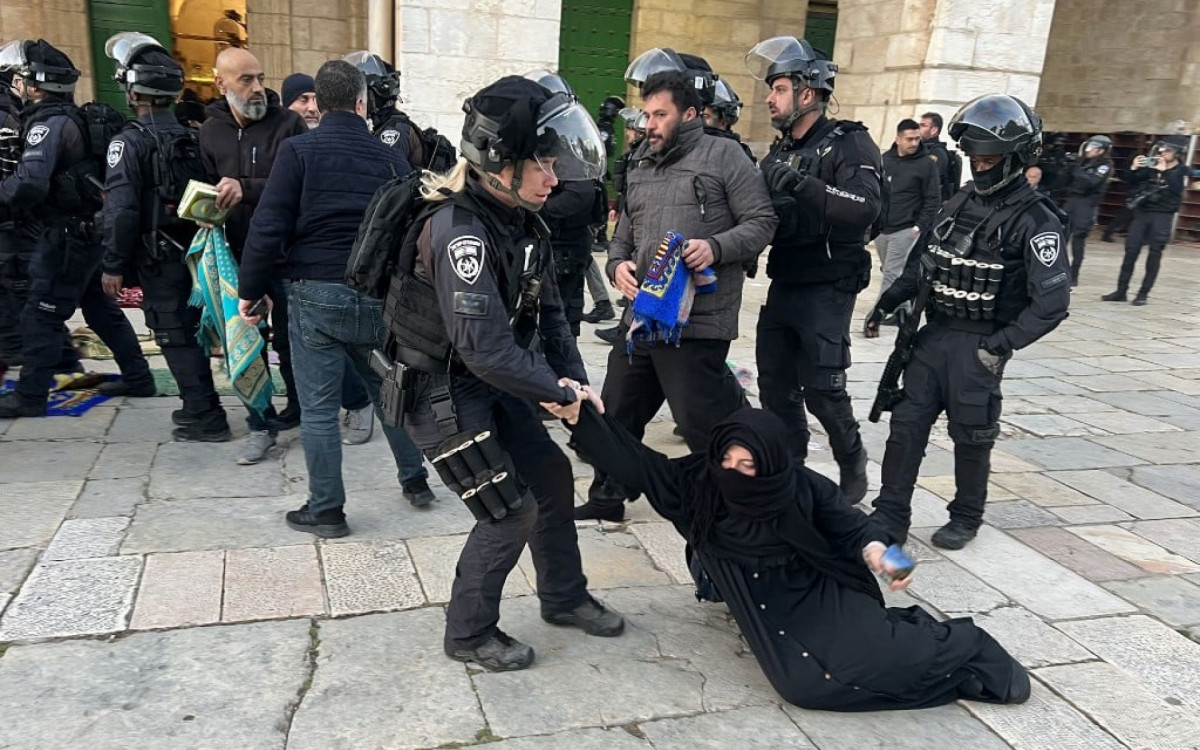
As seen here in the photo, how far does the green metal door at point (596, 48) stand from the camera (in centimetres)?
1384

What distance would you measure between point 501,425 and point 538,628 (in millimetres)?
823

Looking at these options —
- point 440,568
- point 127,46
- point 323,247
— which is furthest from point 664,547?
point 127,46

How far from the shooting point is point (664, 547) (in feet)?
12.9

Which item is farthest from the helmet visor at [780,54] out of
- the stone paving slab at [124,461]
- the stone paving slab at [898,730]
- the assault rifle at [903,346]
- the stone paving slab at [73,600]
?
the stone paving slab at [124,461]

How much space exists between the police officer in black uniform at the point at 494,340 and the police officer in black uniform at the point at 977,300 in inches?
69.8

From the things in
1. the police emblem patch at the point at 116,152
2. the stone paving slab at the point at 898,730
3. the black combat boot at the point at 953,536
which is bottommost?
the stone paving slab at the point at 898,730

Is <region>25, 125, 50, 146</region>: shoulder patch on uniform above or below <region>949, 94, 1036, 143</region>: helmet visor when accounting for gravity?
below

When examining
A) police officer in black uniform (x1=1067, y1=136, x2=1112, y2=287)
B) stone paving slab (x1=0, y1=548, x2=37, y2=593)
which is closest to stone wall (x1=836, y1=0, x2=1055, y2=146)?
police officer in black uniform (x1=1067, y1=136, x2=1112, y2=287)

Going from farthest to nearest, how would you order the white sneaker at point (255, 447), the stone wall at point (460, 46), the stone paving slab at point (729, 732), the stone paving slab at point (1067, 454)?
the stone wall at point (460, 46), the stone paving slab at point (1067, 454), the white sneaker at point (255, 447), the stone paving slab at point (729, 732)

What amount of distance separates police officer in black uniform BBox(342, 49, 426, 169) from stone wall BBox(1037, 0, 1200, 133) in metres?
17.3

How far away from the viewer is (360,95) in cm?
383

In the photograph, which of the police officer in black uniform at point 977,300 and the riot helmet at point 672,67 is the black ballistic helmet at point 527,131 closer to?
the riot helmet at point 672,67

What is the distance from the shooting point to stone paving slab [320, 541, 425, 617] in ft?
10.9

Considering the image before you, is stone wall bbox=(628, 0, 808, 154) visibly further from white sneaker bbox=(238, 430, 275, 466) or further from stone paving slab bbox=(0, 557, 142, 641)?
stone paving slab bbox=(0, 557, 142, 641)
